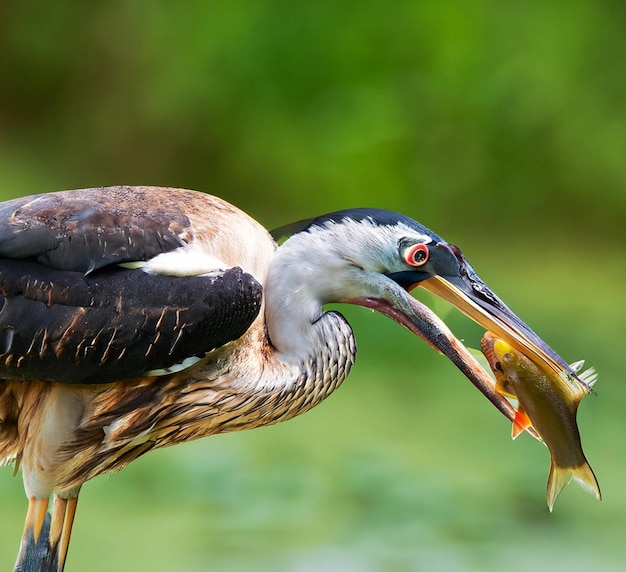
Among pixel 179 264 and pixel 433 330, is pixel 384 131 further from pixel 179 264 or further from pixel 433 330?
pixel 179 264

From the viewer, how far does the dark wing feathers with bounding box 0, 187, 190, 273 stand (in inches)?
90.1

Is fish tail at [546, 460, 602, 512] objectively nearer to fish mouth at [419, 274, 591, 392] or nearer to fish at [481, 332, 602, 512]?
fish at [481, 332, 602, 512]

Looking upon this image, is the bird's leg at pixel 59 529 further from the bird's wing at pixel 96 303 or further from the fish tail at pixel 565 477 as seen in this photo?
the fish tail at pixel 565 477

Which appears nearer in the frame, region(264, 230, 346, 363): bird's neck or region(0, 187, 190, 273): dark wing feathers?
region(0, 187, 190, 273): dark wing feathers

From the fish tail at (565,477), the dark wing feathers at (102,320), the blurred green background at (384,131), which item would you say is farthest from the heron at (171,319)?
the blurred green background at (384,131)

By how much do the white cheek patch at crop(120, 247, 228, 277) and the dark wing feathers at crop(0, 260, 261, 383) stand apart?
0.01 metres

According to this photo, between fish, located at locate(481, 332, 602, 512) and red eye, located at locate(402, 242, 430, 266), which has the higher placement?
red eye, located at locate(402, 242, 430, 266)

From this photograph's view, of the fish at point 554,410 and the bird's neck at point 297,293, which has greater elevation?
the bird's neck at point 297,293

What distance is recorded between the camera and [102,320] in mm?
2291

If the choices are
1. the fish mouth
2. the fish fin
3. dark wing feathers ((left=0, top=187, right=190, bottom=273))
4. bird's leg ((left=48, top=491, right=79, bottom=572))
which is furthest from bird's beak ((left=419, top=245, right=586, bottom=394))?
bird's leg ((left=48, top=491, right=79, bottom=572))

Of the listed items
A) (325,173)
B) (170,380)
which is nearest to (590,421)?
(325,173)

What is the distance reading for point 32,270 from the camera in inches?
89.7

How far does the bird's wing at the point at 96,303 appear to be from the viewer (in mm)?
2273

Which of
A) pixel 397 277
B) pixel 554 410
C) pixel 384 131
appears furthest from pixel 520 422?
pixel 384 131
